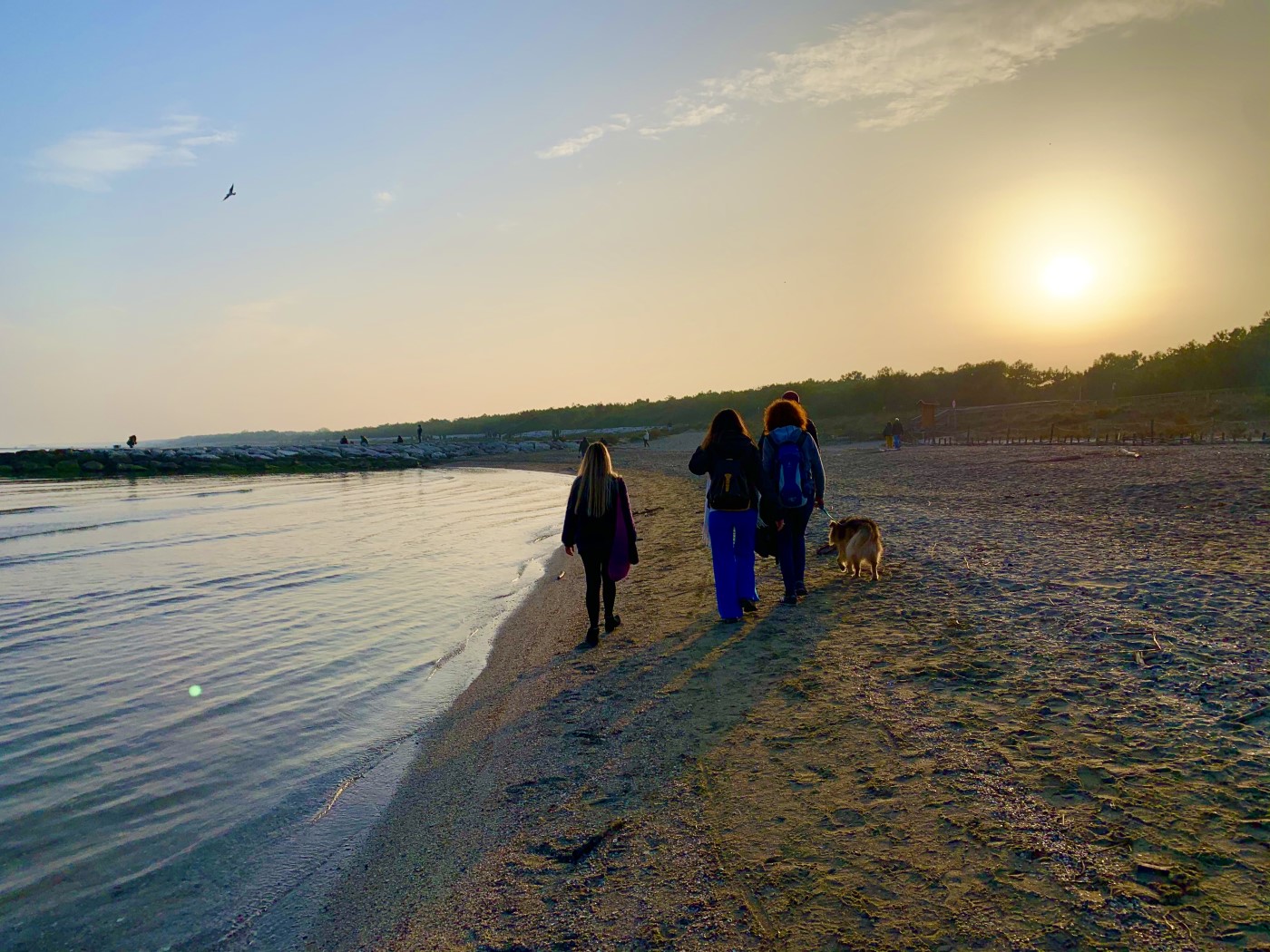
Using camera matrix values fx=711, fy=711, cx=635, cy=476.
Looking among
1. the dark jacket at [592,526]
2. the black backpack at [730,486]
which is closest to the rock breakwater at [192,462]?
the dark jacket at [592,526]

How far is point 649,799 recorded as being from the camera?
12.9 feet

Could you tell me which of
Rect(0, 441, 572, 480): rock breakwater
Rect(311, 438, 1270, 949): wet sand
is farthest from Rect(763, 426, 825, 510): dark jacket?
Rect(0, 441, 572, 480): rock breakwater

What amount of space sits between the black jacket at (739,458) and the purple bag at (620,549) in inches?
32.5

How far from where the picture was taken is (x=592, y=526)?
729cm

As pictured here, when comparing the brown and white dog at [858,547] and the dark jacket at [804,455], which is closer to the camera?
the dark jacket at [804,455]

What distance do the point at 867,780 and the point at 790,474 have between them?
13.4 ft

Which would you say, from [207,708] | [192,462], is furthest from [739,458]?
[192,462]

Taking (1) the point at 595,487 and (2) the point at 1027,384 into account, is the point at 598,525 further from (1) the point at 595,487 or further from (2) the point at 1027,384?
(2) the point at 1027,384

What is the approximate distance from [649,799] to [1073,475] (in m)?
17.0

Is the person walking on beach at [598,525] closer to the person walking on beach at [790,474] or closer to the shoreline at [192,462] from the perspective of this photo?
the person walking on beach at [790,474]

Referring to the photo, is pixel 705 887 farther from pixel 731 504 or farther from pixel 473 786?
pixel 731 504

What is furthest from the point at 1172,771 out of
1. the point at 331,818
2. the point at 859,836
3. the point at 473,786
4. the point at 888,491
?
the point at 888,491

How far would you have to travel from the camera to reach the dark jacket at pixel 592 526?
285 inches

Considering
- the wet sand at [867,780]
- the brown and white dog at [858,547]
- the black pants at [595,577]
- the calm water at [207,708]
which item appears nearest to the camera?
the wet sand at [867,780]
